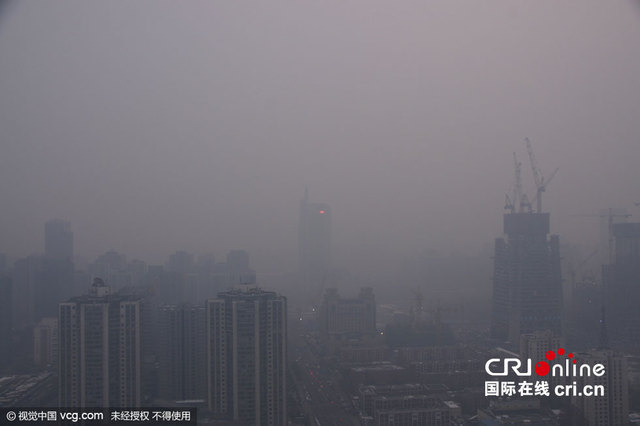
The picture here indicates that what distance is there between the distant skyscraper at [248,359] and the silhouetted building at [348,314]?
4.84 m

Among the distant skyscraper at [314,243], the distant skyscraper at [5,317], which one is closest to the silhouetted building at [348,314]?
the distant skyscraper at [314,243]

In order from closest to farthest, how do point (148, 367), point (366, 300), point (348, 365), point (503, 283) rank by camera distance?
point (148, 367) → point (348, 365) → point (366, 300) → point (503, 283)

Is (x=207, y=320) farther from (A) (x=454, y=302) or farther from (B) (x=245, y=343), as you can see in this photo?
(A) (x=454, y=302)

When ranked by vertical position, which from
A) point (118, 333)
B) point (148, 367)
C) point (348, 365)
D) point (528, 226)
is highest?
point (528, 226)

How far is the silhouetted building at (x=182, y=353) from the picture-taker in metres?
6.93

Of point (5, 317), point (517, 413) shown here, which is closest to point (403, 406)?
point (517, 413)

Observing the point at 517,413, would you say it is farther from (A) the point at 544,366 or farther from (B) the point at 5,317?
(B) the point at 5,317

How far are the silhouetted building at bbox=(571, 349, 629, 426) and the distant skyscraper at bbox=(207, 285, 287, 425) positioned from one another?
3.00m

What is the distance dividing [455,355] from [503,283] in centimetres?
426

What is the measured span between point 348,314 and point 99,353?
6338 mm

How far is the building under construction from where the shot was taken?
1264 centimetres

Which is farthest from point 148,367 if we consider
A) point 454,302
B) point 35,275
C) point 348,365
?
point 454,302

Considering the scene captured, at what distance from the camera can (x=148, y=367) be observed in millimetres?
6410

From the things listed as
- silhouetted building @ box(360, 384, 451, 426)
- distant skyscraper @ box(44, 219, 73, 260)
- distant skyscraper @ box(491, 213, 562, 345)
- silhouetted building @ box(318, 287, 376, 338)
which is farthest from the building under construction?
distant skyscraper @ box(44, 219, 73, 260)
